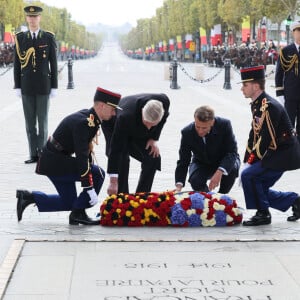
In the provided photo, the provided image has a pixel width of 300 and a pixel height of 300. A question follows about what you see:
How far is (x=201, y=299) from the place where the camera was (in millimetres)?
5418

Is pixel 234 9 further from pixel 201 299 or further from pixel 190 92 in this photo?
pixel 201 299

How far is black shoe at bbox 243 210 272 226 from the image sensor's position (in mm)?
7699

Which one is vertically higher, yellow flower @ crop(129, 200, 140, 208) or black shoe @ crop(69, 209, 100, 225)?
yellow flower @ crop(129, 200, 140, 208)

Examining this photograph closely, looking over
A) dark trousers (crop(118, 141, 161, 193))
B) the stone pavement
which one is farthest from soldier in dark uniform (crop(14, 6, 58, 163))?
dark trousers (crop(118, 141, 161, 193))

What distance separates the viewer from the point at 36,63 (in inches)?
457

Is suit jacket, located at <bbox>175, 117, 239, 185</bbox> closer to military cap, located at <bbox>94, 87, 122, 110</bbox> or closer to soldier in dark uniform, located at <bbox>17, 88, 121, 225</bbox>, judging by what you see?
soldier in dark uniform, located at <bbox>17, 88, 121, 225</bbox>

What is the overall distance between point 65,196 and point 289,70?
466cm

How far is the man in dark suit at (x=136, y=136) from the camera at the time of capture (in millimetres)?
7801

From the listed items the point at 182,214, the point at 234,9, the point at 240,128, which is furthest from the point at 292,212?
the point at 234,9

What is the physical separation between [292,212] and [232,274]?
2397mm

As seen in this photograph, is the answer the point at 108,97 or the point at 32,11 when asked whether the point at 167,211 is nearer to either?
the point at 108,97

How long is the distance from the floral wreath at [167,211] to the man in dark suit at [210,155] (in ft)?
0.78

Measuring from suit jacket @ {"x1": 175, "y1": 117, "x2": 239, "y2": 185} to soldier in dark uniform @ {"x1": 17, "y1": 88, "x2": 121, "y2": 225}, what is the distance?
2.50 feet

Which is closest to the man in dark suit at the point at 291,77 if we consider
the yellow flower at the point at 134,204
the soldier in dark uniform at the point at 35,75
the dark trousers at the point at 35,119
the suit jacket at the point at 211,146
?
the soldier in dark uniform at the point at 35,75
